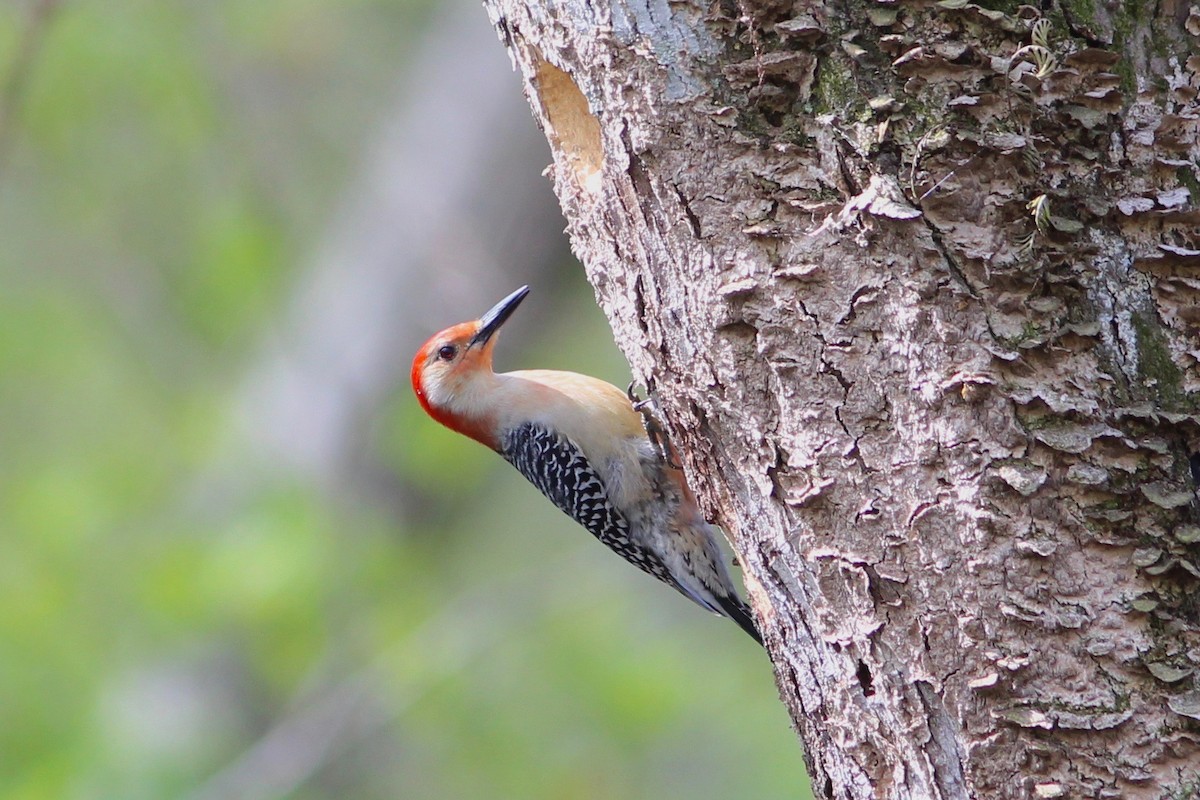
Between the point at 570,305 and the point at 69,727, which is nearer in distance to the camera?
the point at 570,305

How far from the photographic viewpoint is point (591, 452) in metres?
5.05

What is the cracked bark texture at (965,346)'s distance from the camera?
2.12m

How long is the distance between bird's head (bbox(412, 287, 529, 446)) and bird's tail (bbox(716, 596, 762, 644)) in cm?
137

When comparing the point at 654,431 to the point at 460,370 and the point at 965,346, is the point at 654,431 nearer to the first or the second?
the point at 460,370

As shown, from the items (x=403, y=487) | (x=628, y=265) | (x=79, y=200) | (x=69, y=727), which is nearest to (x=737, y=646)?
→ (x=403, y=487)

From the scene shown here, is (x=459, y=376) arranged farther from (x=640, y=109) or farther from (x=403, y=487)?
(x=403, y=487)

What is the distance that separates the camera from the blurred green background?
779 centimetres

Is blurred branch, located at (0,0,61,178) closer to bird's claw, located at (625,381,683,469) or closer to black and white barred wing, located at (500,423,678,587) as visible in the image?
bird's claw, located at (625,381,683,469)

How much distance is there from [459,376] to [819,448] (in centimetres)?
328

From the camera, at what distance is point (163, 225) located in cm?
1026

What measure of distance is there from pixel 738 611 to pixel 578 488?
87cm

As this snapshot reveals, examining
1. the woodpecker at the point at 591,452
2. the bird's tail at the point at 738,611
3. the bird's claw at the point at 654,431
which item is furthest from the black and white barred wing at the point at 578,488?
the bird's claw at the point at 654,431

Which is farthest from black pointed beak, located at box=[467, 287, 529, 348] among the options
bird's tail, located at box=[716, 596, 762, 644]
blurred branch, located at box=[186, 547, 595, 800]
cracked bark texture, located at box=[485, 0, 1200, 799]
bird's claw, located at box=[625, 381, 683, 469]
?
blurred branch, located at box=[186, 547, 595, 800]

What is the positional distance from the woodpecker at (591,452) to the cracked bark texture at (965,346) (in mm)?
2317
